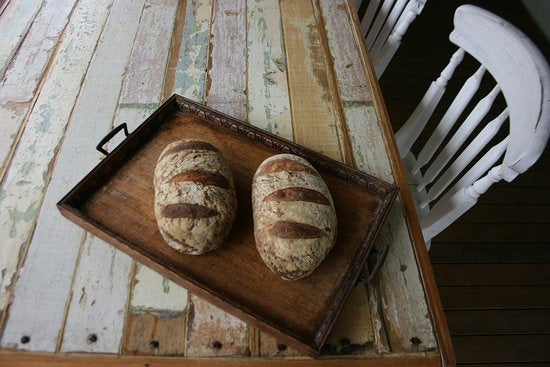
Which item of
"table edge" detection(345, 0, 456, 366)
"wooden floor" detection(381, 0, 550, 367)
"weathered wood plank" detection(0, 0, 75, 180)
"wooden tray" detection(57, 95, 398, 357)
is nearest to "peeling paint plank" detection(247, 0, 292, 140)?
"wooden tray" detection(57, 95, 398, 357)

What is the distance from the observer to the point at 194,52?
1106 mm

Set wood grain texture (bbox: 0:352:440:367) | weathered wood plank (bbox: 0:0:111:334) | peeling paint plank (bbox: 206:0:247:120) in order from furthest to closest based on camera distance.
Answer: peeling paint plank (bbox: 206:0:247:120) → weathered wood plank (bbox: 0:0:111:334) → wood grain texture (bbox: 0:352:440:367)

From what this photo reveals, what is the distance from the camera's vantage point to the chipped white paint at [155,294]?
665mm

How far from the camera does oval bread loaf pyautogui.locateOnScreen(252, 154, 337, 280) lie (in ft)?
2.07

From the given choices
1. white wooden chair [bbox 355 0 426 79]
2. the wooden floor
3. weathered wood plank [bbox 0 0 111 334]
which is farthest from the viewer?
the wooden floor

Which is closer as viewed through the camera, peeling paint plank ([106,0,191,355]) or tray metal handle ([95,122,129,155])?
peeling paint plank ([106,0,191,355])

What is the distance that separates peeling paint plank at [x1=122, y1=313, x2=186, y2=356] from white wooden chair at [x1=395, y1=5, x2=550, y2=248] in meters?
0.73

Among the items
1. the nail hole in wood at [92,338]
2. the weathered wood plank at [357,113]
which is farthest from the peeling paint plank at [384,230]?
the nail hole in wood at [92,338]

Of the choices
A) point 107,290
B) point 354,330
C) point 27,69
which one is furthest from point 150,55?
point 354,330

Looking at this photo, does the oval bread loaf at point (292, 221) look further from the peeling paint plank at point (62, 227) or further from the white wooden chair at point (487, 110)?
the white wooden chair at point (487, 110)

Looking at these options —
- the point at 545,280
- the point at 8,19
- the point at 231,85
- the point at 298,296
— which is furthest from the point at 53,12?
the point at 545,280

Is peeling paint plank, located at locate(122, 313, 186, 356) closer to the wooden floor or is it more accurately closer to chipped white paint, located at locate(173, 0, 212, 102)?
chipped white paint, located at locate(173, 0, 212, 102)

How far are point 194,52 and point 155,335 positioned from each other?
811mm

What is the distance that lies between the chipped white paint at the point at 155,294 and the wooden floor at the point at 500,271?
3.88ft
